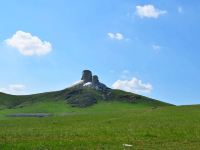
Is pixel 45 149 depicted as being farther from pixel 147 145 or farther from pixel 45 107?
pixel 45 107

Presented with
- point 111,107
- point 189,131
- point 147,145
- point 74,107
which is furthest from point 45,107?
point 147,145

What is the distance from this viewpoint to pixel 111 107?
624 ft

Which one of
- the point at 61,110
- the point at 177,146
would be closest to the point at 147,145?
the point at 177,146

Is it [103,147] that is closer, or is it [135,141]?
[103,147]

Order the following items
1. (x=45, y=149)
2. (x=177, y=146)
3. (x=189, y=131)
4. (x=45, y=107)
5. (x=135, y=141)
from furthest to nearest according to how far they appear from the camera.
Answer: (x=45, y=107), (x=189, y=131), (x=135, y=141), (x=177, y=146), (x=45, y=149)

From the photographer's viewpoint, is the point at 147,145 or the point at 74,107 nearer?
the point at 147,145

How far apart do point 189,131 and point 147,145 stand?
15.3 meters

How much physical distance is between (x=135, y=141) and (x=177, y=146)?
4844 millimetres

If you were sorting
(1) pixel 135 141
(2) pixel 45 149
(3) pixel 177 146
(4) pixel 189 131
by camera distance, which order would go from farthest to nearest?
(4) pixel 189 131, (1) pixel 135 141, (3) pixel 177 146, (2) pixel 45 149

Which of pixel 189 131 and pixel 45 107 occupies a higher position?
pixel 45 107

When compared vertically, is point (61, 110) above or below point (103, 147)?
above

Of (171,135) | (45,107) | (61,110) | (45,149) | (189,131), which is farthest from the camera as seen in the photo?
(45,107)

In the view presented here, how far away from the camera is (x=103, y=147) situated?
3353 centimetres

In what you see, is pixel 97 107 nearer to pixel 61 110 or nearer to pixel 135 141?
pixel 61 110
